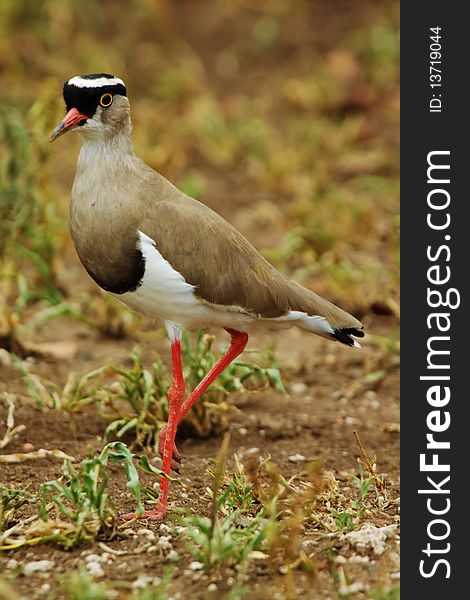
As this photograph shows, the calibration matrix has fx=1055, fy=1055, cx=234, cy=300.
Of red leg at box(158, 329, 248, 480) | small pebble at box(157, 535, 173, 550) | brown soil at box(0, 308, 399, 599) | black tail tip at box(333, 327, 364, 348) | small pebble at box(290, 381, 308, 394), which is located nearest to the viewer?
brown soil at box(0, 308, 399, 599)

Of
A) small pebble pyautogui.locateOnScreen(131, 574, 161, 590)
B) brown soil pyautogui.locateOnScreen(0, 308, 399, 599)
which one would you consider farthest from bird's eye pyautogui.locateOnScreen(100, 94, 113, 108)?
small pebble pyautogui.locateOnScreen(131, 574, 161, 590)

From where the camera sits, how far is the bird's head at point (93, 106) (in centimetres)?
411

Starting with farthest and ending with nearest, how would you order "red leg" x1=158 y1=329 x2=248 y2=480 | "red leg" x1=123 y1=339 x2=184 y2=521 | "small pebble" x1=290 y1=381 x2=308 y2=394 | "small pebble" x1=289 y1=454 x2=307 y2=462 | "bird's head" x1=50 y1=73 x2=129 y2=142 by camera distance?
"small pebble" x1=290 y1=381 x2=308 y2=394
"small pebble" x1=289 y1=454 x2=307 y2=462
"red leg" x1=158 y1=329 x2=248 y2=480
"bird's head" x1=50 y1=73 x2=129 y2=142
"red leg" x1=123 y1=339 x2=184 y2=521

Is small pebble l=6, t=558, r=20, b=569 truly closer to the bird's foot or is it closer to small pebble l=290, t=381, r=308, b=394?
the bird's foot

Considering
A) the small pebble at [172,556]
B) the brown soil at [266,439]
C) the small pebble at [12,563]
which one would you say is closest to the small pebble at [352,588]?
the brown soil at [266,439]

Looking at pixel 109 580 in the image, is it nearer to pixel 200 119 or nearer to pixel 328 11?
pixel 200 119

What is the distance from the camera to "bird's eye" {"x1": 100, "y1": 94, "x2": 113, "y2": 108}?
13.6 ft

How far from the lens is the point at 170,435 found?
4.23 meters

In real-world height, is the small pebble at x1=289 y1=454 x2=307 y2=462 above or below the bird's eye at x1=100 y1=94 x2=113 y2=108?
below

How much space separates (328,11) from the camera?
36.9ft

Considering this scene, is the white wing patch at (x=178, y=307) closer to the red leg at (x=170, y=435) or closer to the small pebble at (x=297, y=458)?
the red leg at (x=170, y=435)

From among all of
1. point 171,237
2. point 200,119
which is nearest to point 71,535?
point 171,237

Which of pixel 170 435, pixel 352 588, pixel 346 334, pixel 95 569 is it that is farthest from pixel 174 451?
pixel 352 588

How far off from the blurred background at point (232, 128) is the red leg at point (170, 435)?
4.68 feet
